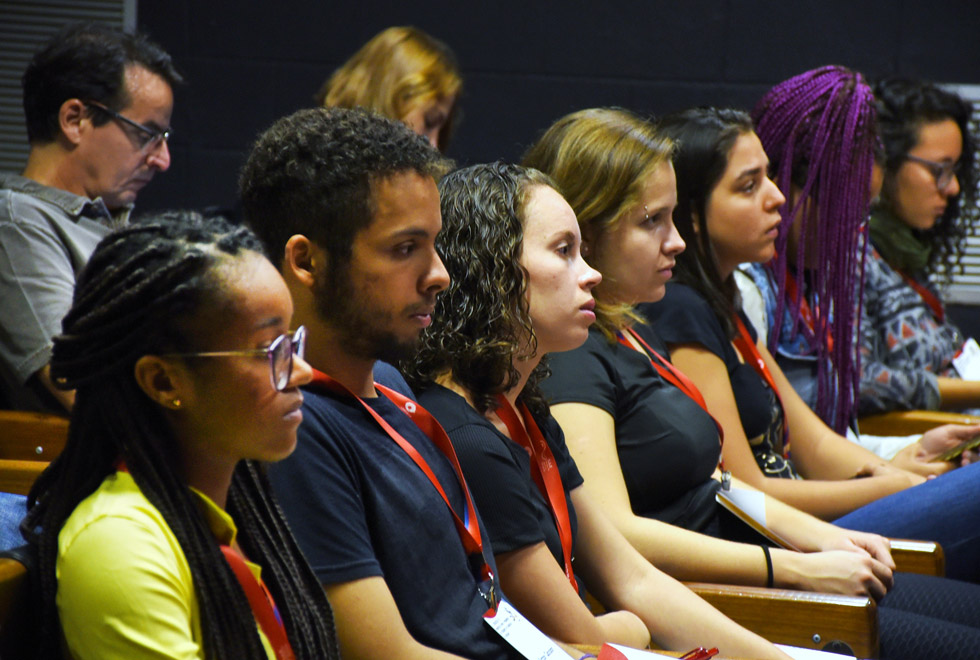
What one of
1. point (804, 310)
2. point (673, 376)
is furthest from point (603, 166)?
point (804, 310)

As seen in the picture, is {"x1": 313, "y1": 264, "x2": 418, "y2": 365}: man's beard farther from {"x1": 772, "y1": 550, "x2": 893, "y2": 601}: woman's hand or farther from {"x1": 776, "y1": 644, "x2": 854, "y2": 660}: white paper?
{"x1": 772, "y1": 550, "x2": 893, "y2": 601}: woman's hand

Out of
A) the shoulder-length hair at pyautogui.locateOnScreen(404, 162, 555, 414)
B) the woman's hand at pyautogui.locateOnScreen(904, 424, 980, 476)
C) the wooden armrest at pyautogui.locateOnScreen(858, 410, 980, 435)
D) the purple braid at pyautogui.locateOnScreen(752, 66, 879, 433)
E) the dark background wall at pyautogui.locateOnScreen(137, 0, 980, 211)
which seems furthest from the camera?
the dark background wall at pyautogui.locateOnScreen(137, 0, 980, 211)

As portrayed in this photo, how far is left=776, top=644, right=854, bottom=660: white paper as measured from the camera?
1533 mm

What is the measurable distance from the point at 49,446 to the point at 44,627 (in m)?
0.96

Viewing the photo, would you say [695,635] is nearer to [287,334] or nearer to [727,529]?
[727,529]

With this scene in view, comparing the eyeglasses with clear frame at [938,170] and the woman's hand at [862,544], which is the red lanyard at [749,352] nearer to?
the woman's hand at [862,544]

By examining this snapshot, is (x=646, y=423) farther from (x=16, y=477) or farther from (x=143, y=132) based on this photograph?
(x=143, y=132)

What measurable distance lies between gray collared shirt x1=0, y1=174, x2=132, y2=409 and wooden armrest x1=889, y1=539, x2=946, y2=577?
1605mm

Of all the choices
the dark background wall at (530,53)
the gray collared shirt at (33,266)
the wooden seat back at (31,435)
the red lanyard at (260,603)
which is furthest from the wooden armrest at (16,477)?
the dark background wall at (530,53)

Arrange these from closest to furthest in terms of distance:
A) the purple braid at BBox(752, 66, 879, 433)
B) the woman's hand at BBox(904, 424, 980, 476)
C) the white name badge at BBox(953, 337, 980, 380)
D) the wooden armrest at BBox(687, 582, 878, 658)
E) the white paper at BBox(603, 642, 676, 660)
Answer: the white paper at BBox(603, 642, 676, 660), the wooden armrest at BBox(687, 582, 878, 658), the woman's hand at BBox(904, 424, 980, 476), the purple braid at BBox(752, 66, 879, 433), the white name badge at BBox(953, 337, 980, 380)

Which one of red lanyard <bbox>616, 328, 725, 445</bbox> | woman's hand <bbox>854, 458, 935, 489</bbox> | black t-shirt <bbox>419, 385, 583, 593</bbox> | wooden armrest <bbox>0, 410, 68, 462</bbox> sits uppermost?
black t-shirt <bbox>419, 385, 583, 593</bbox>

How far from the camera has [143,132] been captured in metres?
2.23

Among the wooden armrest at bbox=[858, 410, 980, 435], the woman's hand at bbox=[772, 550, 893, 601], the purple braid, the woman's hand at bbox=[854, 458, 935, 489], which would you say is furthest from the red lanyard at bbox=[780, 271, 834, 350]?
the woman's hand at bbox=[772, 550, 893, 601]

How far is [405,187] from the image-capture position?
1.21 meters
